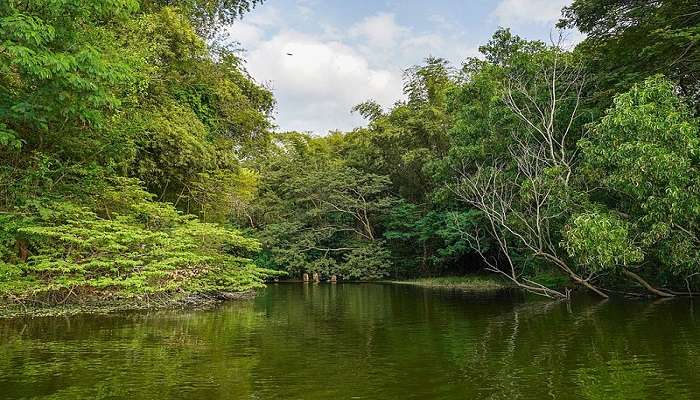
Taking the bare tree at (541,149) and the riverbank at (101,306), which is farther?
the bare tree at (541,149)

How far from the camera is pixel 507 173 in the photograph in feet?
64.0

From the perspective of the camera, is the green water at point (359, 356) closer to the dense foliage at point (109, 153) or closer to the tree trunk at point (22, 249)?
the dense foliage at point (109, 153)

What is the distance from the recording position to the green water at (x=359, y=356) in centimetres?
594

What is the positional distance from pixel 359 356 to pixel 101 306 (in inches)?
326

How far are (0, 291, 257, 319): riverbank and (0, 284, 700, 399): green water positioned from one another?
2.36 ft

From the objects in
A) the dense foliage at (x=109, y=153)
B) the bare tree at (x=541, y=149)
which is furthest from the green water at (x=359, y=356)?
the bare tree at (x=541, y=149)

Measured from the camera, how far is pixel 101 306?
13.5 metres

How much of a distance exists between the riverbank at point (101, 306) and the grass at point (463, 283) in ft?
41.0

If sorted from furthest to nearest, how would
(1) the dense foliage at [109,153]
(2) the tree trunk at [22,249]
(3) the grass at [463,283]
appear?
(3) the grass at [463,283], (2) the tree trunk at [22,249], (1) the dense foliage at [109,153]

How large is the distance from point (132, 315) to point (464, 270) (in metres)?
21.3

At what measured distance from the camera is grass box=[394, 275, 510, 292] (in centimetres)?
2447

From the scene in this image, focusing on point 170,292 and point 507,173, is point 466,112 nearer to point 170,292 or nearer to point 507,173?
point 507,173

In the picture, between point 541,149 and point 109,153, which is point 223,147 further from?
point 541,149

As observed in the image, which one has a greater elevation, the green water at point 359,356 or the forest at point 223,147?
the forest at point 223,147
